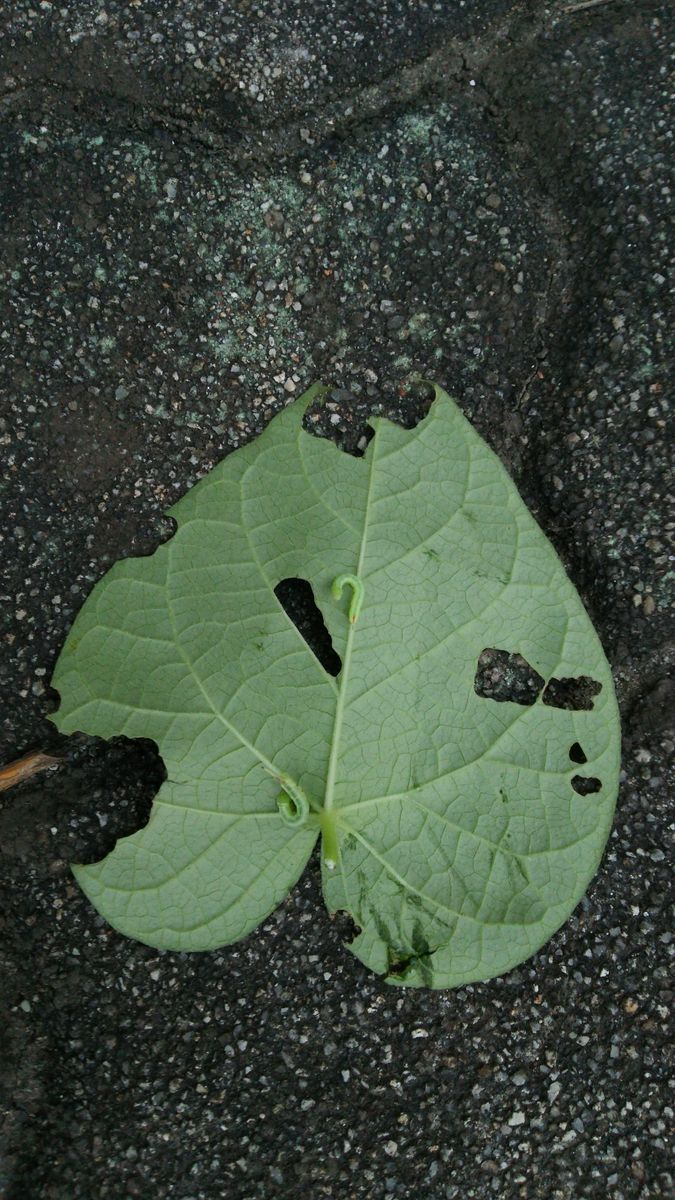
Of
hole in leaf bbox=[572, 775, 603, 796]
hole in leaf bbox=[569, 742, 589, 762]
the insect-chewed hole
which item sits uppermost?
the insect-chewed hole

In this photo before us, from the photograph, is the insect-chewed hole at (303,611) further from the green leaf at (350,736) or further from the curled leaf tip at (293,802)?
the curled leaf tip at (293,802)

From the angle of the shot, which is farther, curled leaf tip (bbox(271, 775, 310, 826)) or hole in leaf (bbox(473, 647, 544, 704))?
hole in leaf (bbox(473, 647, 544, 704))

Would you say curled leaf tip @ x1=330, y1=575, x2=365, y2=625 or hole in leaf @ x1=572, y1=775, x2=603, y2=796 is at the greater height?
curled leaf tip @ x1=330, y1=575, x2=365, y2=625

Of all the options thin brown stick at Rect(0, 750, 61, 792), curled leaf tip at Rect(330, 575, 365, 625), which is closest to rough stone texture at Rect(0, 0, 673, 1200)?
thin brown stick at Rect(0, 750, 61, 792)

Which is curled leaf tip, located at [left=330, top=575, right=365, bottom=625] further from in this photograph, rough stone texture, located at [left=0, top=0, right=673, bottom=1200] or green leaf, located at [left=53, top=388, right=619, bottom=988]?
rough stone texture, located at [left=0, top=0, right=673, bottom=1200]

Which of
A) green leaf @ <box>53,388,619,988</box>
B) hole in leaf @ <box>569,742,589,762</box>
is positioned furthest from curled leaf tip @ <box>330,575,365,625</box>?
hole in leaf @ <box>569,742,589,762</box>

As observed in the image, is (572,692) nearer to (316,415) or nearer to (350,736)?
(350,736)

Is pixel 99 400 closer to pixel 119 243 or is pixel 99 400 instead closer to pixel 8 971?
pixel 119 243
